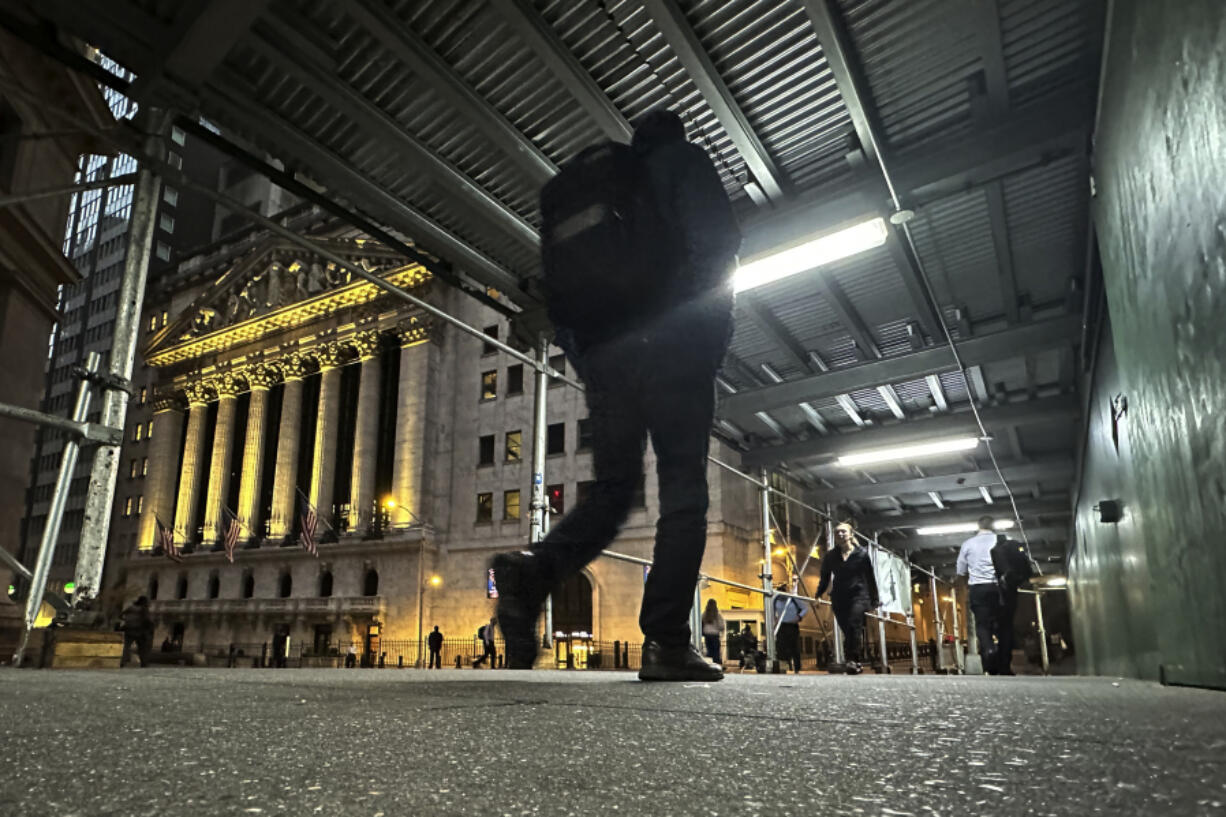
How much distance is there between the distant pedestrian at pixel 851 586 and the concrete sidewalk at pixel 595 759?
346 inches

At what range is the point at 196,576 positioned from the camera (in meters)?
39.1

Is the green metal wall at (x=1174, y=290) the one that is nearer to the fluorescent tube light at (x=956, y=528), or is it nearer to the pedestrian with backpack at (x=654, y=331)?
the pedestrian with backpack at (x=654, y=331)

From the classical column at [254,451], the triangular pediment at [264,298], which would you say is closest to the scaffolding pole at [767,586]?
the triangular pediment at [264,298]

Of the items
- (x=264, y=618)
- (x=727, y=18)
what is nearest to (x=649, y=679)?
(x=727, y=18)

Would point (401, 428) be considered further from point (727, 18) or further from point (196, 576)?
point (727, 18)

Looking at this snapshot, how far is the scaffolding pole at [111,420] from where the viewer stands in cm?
318

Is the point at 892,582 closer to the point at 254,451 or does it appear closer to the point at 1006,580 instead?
the point at 1006,580

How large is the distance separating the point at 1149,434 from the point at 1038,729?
2.62m

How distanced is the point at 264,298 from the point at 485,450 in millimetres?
17809

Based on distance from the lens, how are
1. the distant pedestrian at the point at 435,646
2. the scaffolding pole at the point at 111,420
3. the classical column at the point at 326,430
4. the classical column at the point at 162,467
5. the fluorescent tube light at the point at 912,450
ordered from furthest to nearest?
the classical column at the point at 162,467 → the classical column at the point at 326,430 → the distant pedestrian at the point at 435,646 → the fluorescent tube light at the point at 912,450 → the scaffolding pole at the point at 111,420

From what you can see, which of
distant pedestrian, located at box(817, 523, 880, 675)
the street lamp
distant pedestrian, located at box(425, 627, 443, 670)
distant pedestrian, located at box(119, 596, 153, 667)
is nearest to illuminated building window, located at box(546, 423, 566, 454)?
the street lamp

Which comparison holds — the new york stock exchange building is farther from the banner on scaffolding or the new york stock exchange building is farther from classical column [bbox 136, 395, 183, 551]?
the banner on scaffolding

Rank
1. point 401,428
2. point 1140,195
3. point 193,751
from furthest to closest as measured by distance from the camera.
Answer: point 401,428 → point 1140,195 → point 193,751

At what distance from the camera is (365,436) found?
35.1 metres
